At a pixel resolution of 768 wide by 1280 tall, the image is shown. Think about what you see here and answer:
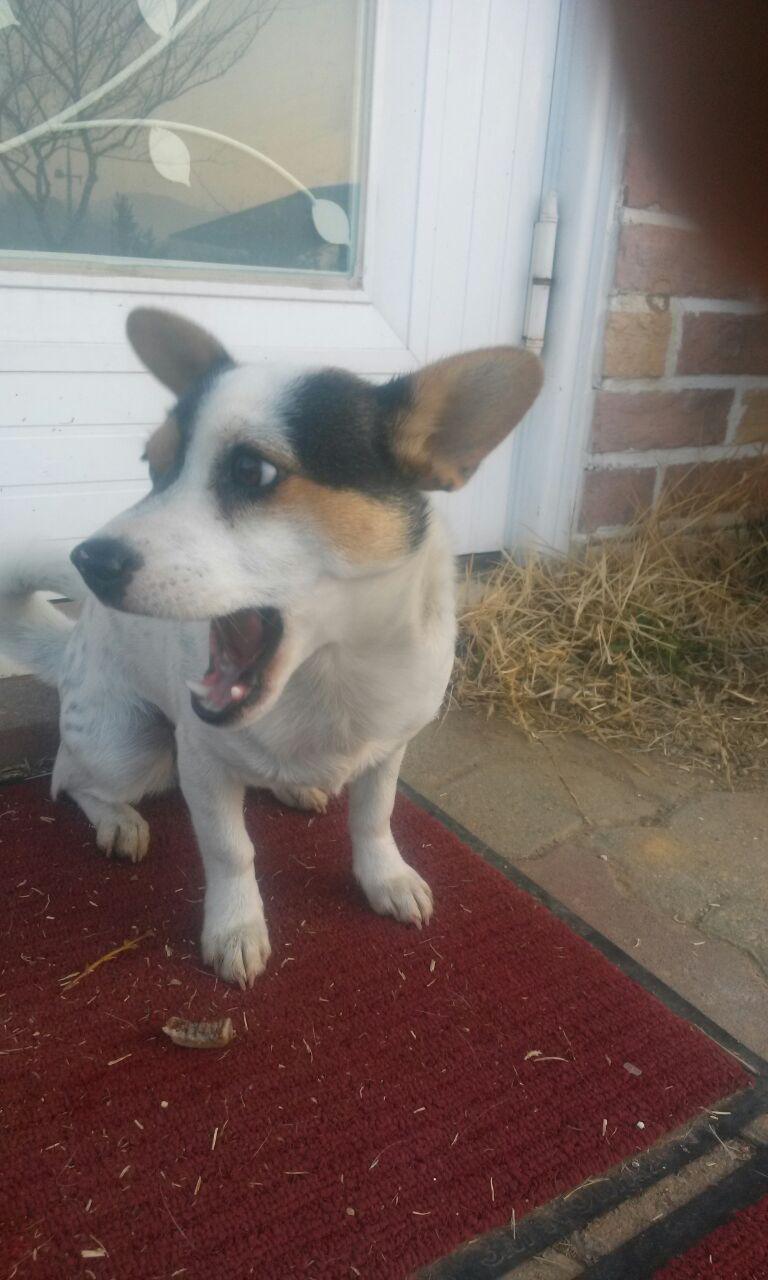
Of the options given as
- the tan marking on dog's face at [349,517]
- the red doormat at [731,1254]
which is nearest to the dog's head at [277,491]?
the tan marking on dog's face at [349,517]

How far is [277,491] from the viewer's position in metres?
1.18

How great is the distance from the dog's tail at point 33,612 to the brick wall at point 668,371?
5.35 feet

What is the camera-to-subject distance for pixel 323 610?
1259 mm

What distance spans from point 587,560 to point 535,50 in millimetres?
1391

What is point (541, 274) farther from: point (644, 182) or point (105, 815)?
point (105, 815)

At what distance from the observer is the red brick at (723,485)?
3014 mm

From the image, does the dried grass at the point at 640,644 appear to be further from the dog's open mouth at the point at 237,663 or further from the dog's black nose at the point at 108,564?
the dog's black nose at the point at 108,564

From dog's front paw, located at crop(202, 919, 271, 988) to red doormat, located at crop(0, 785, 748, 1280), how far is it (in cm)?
3

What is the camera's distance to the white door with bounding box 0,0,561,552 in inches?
85.4

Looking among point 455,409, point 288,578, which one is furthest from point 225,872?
point 455,409

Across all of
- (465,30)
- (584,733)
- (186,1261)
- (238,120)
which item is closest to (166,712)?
(186,1261)

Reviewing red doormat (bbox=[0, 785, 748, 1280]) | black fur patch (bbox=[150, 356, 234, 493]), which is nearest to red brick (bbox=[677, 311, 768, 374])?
red doormat (bbox=[0, 785, 748, 1280])

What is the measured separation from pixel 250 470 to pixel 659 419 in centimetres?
204

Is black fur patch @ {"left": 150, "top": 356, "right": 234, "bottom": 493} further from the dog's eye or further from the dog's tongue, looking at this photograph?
the dog's tongue
